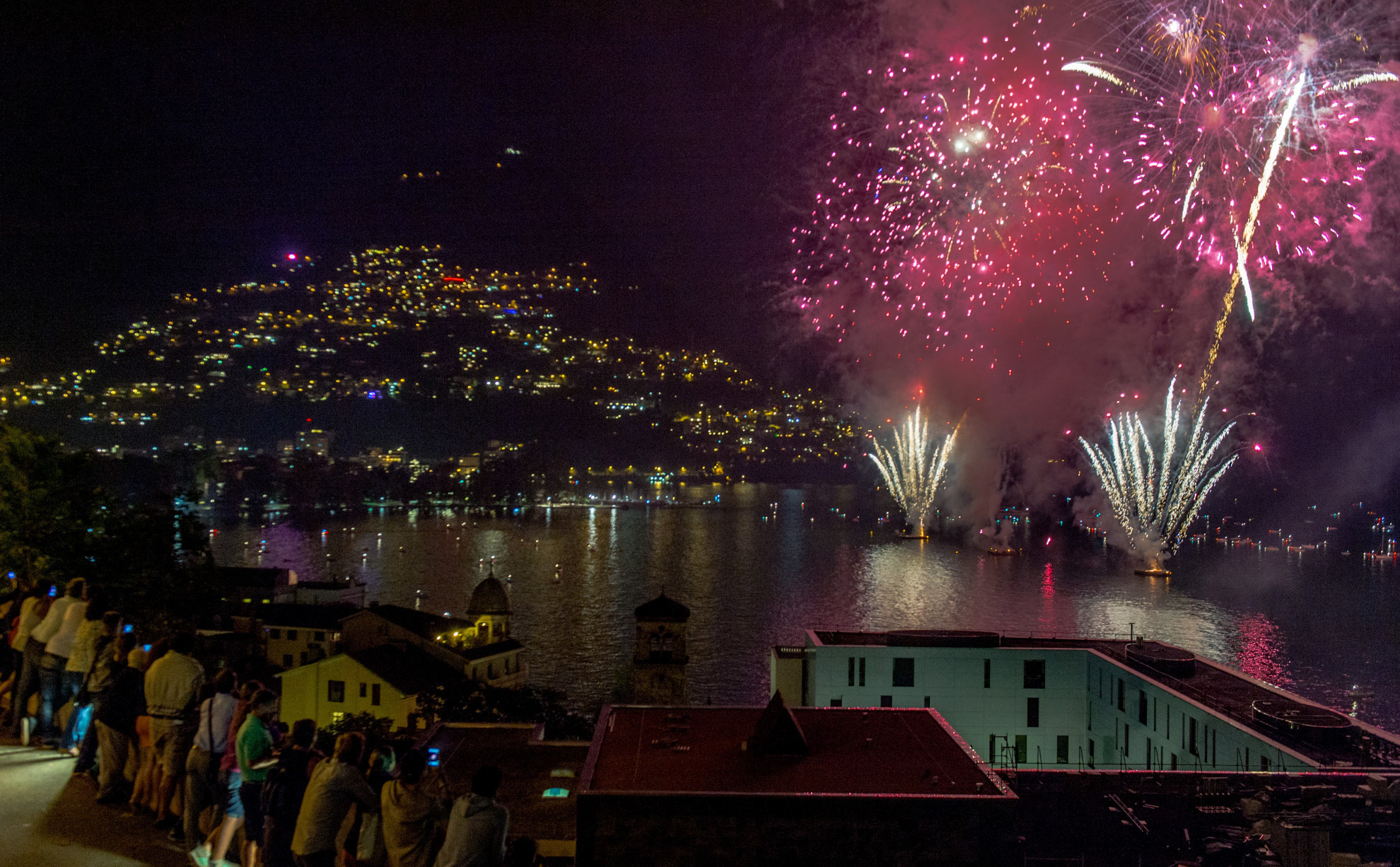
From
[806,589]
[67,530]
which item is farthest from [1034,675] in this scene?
[806,589]

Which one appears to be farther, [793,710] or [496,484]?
[496,484]

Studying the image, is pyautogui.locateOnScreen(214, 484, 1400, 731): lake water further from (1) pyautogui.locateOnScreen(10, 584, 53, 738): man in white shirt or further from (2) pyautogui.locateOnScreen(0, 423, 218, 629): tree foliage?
(1) pyautogui.locateOnScreen(10, 584, 53, 738): man in white shirt

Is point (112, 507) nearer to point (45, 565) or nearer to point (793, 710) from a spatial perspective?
point (45, 565)

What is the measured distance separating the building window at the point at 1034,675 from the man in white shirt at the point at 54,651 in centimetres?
1437

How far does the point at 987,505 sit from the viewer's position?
70.9m

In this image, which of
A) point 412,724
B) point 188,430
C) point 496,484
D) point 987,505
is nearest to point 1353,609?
point 987,505

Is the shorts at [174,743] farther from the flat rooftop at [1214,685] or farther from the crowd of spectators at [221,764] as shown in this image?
the flat rooftop at [1214,685]

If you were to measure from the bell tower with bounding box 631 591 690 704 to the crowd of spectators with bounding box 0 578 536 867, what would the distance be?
14185mm

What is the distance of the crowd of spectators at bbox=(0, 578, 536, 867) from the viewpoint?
2.90m

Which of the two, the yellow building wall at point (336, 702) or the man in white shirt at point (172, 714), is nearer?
the man in white shirt at point (172, 714)

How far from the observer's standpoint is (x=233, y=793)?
345cm

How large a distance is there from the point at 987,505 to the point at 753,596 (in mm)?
37680

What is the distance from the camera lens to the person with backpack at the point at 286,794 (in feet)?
10.3

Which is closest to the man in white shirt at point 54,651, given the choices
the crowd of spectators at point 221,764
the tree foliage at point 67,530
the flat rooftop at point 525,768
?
the crowd of spectators at point 221,764
